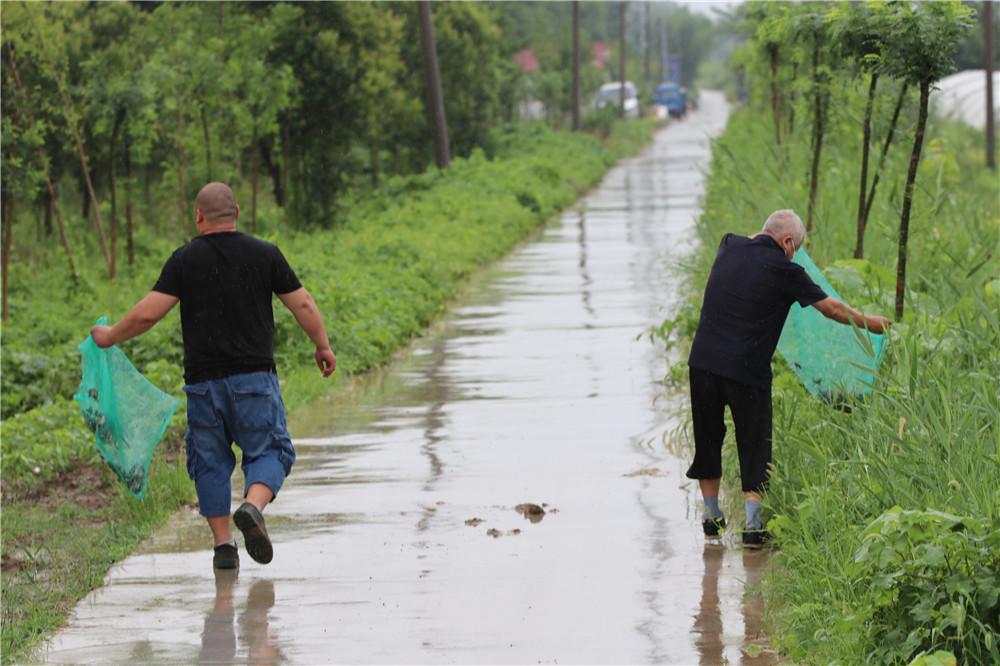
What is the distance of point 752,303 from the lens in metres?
8.12

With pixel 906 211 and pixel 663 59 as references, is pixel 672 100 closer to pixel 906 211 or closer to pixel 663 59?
pixel 663 59

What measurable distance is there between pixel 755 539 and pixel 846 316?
45.5 inches

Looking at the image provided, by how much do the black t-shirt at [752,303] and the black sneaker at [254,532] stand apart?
2308 mm

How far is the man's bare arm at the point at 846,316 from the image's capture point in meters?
8.03

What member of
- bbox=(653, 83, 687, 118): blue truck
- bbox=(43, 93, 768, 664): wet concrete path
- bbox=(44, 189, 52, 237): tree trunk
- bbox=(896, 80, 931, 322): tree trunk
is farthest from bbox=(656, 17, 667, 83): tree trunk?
bbox=(896, 80, 931, 322): tree trunk

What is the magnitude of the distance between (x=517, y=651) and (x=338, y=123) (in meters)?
24.2

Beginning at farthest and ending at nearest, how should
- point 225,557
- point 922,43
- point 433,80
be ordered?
point 433,80, point 922,43, point 225,557

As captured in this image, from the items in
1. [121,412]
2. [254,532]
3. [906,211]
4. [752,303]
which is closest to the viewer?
[254,532]

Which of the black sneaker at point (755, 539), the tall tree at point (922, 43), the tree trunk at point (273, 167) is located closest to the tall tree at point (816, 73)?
the tall tree at point (922, 43)

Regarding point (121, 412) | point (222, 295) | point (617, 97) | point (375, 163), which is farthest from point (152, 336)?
point (617, 97)

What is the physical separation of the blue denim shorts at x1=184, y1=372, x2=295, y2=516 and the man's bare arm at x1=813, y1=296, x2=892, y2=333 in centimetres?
264

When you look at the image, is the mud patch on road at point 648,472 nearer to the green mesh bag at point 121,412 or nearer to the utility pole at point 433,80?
the green mesh bag at point 121,412

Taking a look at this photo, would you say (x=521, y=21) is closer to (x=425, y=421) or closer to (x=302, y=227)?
(x=302, y=227)

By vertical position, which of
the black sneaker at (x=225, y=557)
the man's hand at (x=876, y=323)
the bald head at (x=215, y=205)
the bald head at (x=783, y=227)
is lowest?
the black sneaker at (x=225, y=557)
